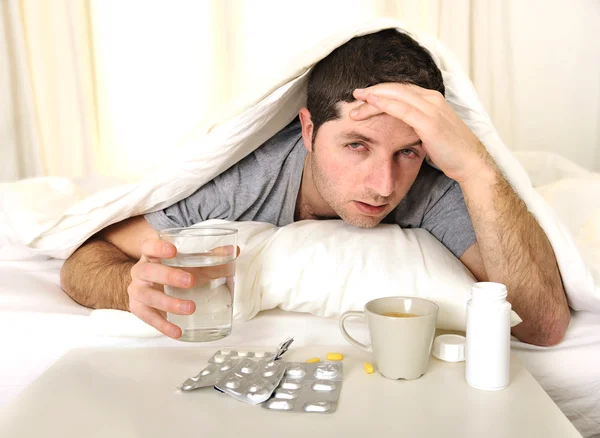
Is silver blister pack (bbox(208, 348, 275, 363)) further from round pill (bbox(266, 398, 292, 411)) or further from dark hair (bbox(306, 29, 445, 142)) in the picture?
dark hair (bbox(306, 29, 445, 142))

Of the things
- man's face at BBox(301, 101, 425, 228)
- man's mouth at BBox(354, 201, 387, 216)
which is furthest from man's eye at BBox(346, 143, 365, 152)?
man's mouth at BBox(354, 201, 387, 216)

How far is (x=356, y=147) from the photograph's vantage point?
108 centimetres

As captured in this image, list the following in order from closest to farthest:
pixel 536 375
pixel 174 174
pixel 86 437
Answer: pixel 86 437, pixel 536 375, pixel 174 174

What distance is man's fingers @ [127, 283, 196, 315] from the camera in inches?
28.1

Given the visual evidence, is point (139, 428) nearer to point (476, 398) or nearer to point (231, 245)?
point (231, 245)

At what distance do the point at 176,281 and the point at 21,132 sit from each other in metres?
1.95

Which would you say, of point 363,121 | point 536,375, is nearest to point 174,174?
point 363,121

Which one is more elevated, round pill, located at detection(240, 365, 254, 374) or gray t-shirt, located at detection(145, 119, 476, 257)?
gray t-shirt, located at detection(145, 119, 476, 257)

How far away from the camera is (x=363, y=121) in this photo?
1.03 m

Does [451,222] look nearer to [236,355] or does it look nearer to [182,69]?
[236,355]

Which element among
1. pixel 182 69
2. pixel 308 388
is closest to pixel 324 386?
pixel 308 388

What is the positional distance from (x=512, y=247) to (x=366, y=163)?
11.8 inches

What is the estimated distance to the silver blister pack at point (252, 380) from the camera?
63cm

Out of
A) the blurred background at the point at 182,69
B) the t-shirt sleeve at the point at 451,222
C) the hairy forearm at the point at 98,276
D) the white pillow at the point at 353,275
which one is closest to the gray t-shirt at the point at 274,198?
the t-shirt sleeve at the point at 451,222
